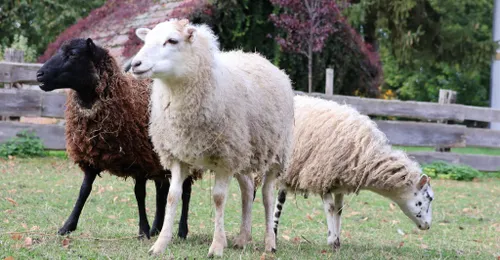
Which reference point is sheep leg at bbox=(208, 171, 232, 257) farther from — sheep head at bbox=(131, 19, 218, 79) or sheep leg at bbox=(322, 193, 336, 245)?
sheep leg at bbox=(322, 193, 336, 245)

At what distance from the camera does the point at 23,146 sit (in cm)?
1241

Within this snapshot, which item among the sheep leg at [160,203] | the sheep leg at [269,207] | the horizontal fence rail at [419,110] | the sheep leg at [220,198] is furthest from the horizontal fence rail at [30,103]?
the sheep leg at [220,198]

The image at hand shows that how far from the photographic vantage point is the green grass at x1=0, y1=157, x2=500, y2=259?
555cm

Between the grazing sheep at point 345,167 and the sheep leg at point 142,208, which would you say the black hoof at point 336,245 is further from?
the sheep leg at point 142,208

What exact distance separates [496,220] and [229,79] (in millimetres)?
5680

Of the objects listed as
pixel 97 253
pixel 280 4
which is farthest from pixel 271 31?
pixel 97 253

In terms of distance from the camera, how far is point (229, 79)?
5660mm

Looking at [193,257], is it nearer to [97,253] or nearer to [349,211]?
[97,253]

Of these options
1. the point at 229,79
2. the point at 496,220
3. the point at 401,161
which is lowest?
the point at 496,220

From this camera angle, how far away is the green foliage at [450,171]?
47.4 feet

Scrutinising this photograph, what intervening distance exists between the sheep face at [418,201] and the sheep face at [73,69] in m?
3.37

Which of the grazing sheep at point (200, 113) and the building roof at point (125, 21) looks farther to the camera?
the building roof at point (125, 21)

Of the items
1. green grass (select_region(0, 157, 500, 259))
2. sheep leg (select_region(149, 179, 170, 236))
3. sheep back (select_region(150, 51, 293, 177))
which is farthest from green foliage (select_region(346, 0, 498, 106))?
sheep back (select_region(150, 51, 293, 177))

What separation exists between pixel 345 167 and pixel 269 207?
1.10m
